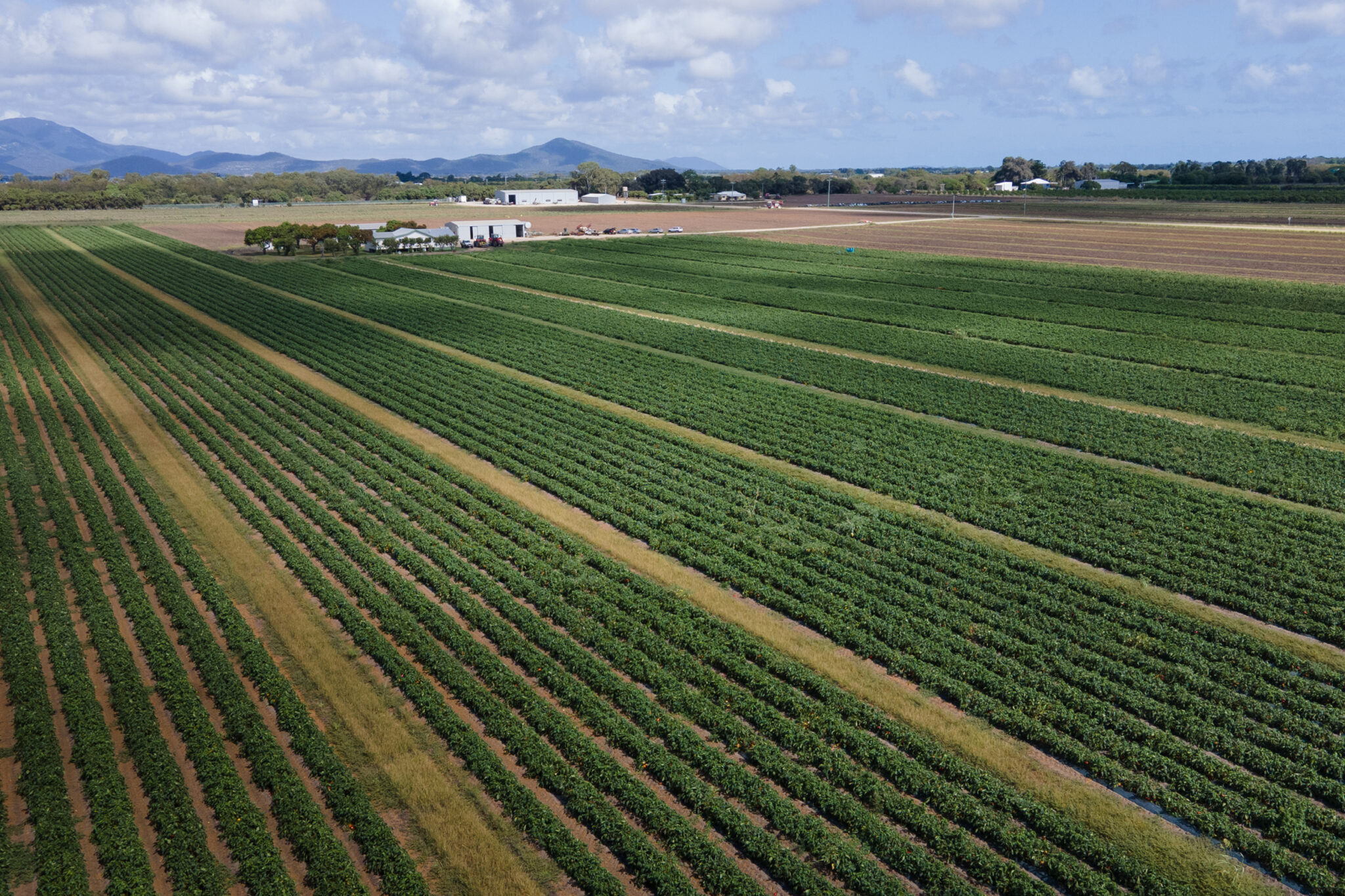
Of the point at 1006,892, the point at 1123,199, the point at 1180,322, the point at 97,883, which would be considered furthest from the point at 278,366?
the point at 1123,199

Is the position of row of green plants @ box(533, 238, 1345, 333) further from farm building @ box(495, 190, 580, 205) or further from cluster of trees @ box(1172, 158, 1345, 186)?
cluster of trees @ box(1172, 158, 1345, 186)

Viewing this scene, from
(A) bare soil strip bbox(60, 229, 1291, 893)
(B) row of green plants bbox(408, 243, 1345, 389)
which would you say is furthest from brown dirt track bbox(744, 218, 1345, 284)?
(A) bare soil strip bbox(60, 229, 1291, 893)

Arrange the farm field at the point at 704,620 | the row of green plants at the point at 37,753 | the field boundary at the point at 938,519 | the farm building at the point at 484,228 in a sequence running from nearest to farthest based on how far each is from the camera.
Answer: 1. the row of green plants at the point at 37,753
2. the farm field at the point at 704,620
3. the field boundary at the point at 938,519
4. the farm building at the point at 484,228

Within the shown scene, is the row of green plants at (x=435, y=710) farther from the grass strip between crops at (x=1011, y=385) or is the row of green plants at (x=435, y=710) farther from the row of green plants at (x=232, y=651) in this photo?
→ the grass strip between crops at (x=1011, y=385)

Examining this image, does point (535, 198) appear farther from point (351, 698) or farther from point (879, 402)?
point (351, 698)

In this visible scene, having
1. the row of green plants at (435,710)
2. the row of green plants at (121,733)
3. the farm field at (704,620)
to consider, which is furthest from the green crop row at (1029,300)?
the row of green plants at (121,733)

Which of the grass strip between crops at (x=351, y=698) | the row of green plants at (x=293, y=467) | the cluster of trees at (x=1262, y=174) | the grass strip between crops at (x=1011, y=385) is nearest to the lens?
the grass strip between crops at (x=351, y=698)

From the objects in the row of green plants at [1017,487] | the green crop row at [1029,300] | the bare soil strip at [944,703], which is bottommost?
the bare soil strip at [944,703]

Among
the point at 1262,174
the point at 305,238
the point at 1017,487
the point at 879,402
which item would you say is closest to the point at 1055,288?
the point at 879,402
